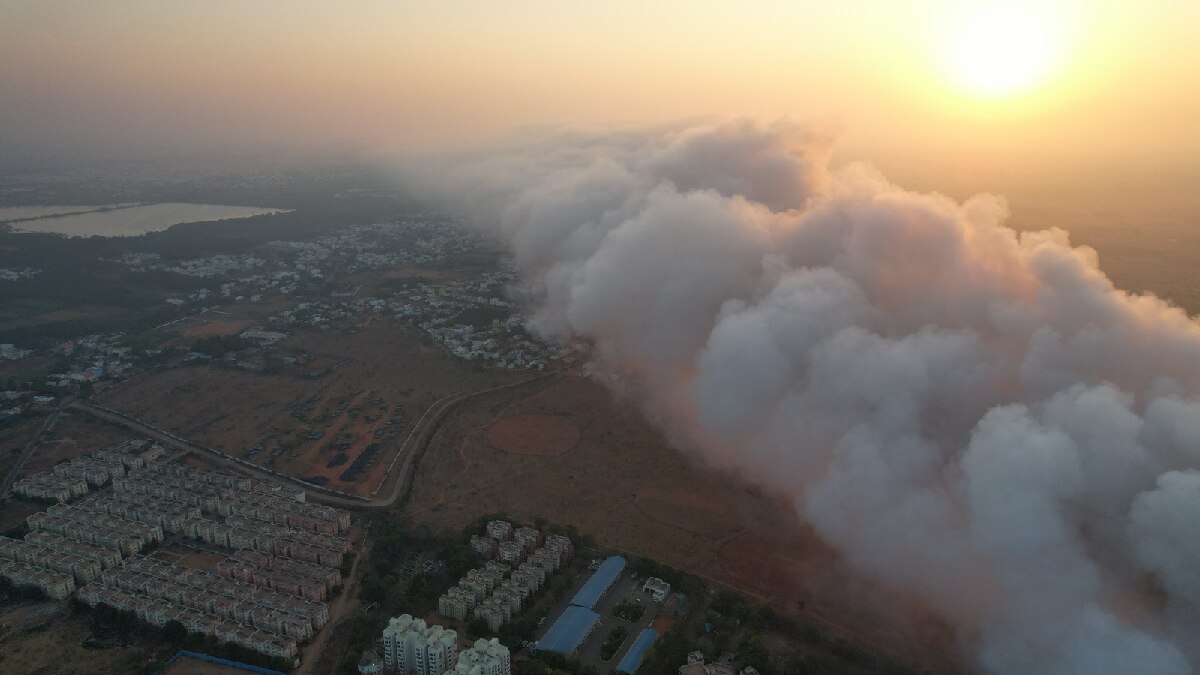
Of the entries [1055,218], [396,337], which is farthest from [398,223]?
[1055,218]

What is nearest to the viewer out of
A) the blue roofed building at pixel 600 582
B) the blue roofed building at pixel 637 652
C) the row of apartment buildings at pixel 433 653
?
the row of apartment buildings at pixel 433 653

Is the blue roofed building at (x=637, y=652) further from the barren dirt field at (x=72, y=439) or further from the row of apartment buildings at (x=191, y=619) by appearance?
the barren dirt field at (x=72, y=439)

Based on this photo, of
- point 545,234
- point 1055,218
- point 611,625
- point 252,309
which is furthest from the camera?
point 1055,218

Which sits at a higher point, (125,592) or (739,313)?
(739,313)

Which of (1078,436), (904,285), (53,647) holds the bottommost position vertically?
(53,647)

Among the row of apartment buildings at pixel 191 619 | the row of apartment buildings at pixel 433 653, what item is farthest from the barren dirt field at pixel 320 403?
the row of apartment buildings at pixel 433 653

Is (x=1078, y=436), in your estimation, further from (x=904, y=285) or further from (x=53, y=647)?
(x=53, y=647)

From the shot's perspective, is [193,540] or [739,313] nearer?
[193,540]
